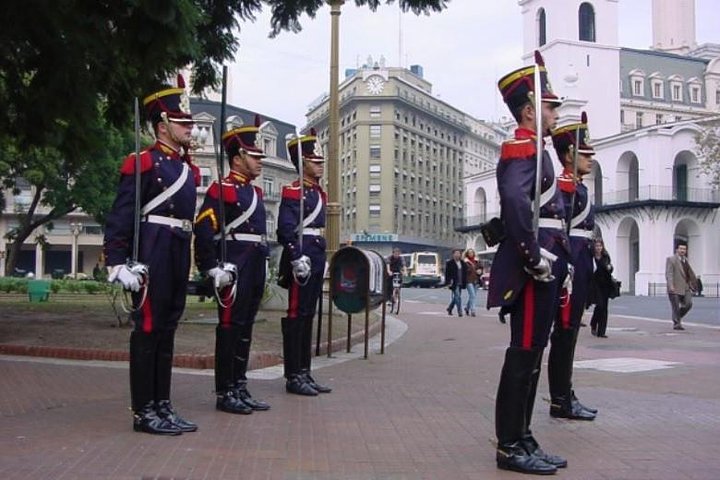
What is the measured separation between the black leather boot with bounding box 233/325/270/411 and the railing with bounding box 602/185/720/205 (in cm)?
5472

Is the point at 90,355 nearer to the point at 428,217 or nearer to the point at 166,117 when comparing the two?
the point at 166,117

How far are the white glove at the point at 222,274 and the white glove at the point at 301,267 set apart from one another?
1.12 metres

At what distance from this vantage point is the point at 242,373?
7.67 meters

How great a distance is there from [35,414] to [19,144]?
801 cm

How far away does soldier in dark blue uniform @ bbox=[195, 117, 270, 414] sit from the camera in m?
7.37

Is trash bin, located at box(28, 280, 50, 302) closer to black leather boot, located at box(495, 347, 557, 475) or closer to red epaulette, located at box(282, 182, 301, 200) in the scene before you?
red epaulette, located at box(282, 182, 301, 200)

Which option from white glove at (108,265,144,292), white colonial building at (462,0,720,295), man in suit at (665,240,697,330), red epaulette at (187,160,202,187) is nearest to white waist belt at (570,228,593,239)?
red epaulette at (187,160,202,187)

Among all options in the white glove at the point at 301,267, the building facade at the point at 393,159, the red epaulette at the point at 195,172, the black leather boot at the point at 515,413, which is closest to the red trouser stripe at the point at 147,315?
the red epaulette at the point at 195,172

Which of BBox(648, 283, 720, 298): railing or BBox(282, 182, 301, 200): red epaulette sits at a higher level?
BBox(282, 182, 301, 200): red epaulette

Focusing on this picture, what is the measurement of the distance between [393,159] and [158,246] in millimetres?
98159

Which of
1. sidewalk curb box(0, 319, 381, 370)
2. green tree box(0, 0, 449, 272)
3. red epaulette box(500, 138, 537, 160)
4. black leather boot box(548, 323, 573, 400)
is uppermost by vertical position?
green tree box(0, 0, 449, 272)

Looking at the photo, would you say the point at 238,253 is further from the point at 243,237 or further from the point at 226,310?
the point at 226,310

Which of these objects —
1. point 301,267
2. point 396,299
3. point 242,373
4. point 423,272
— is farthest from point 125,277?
point 423,272

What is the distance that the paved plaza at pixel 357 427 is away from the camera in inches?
216
